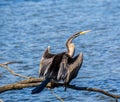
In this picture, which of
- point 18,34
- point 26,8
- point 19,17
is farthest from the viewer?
point 26,8

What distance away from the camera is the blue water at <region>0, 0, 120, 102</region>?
1171 centimetres

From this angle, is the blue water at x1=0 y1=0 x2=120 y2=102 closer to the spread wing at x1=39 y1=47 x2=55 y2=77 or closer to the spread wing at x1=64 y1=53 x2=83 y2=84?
the spread wing at x1=39 y1=47 x2=55 y2=77

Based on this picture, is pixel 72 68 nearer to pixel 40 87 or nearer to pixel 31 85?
pixel 40 87

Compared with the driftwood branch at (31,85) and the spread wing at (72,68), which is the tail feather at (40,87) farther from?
the spread wing at (72,68)

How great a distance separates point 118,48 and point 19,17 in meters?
6.80

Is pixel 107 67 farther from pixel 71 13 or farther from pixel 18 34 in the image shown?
pixel 71 13

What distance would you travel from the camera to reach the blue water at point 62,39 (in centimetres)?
1171

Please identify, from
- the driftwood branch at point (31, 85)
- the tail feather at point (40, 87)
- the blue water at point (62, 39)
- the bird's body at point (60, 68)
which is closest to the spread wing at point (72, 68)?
the bird's body at point (60, 68)

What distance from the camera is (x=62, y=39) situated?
16.9 metres

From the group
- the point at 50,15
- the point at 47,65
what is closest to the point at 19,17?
the point at 50,15

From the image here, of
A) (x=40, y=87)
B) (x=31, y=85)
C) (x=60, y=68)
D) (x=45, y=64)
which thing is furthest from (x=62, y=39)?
(x=31, y=85)

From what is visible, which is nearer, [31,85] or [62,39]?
[31,85]

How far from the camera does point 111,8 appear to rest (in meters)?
22.2

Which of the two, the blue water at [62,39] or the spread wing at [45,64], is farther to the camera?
the blue water at [62,39]
